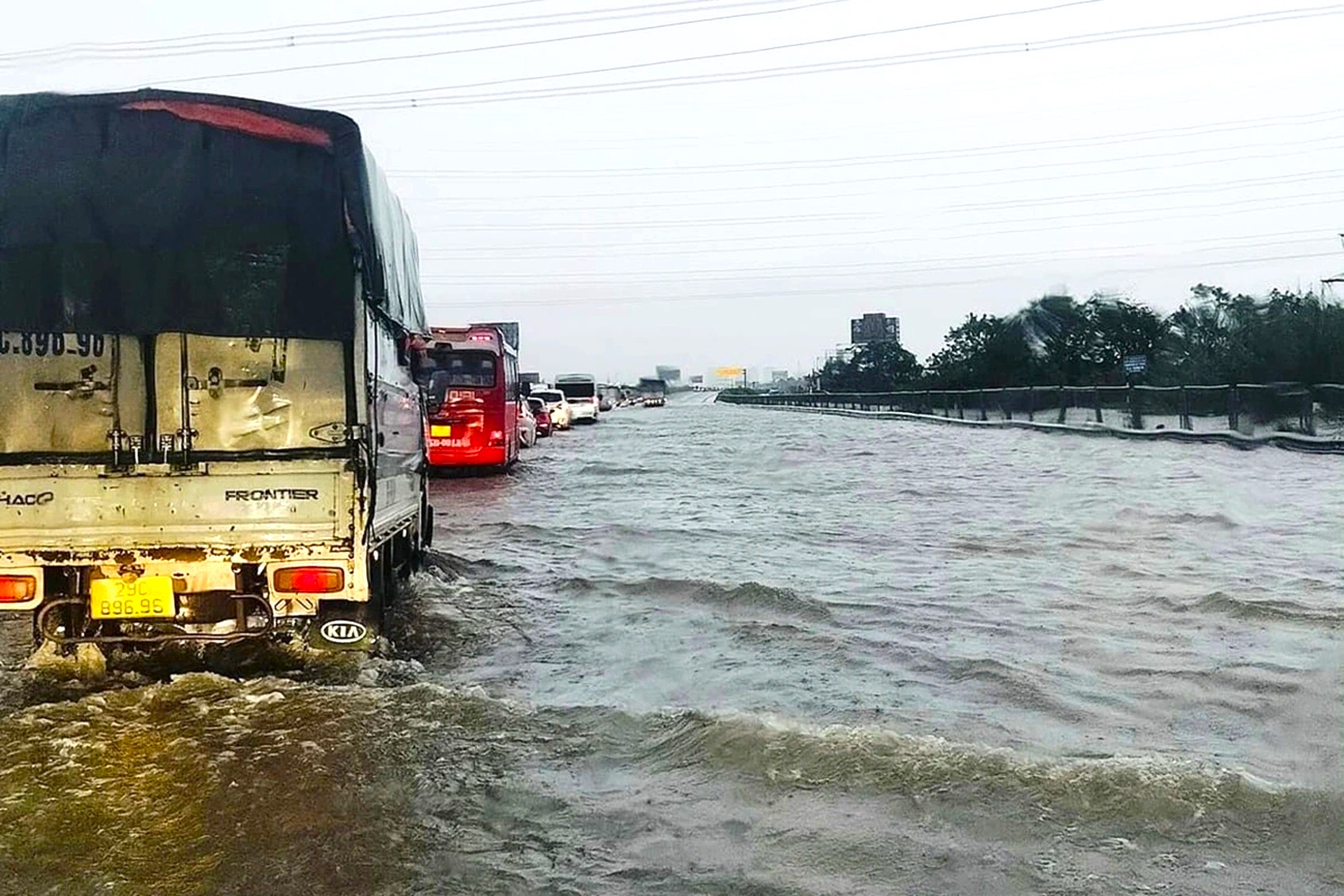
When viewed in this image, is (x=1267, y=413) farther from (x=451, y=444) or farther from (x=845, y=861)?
(x=845, y=861)

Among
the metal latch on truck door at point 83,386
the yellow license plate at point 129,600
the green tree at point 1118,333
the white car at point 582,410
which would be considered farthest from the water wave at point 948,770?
the green tree at point 1118,333

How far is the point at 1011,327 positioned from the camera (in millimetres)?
71875

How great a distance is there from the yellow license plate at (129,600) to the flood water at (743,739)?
1.57 feet

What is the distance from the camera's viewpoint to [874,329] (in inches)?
5113

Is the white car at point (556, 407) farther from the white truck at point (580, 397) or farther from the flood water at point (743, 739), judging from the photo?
the flood water at point (743, 739)

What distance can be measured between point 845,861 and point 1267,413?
83.2 feet

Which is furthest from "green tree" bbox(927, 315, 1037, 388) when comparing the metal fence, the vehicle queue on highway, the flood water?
the flood water

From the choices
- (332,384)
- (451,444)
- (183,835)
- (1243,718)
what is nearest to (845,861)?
(183,835)

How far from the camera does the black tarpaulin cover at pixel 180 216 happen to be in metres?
6.60

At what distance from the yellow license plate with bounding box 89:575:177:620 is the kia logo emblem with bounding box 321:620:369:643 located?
865 millimetres

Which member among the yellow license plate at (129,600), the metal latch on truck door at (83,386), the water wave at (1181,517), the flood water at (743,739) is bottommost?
the flood water at (743,739)

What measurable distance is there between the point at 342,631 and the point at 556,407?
40926 millimetres

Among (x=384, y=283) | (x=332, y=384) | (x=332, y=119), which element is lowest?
(x=332, y=384)

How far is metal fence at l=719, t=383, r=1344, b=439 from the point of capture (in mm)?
25844
